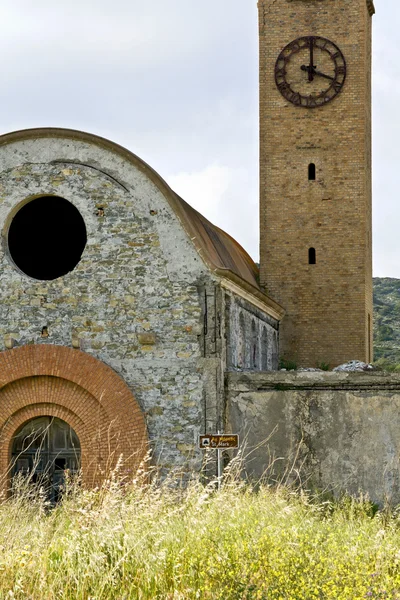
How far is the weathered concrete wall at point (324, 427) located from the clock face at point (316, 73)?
10.7m

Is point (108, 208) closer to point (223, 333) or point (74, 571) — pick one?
point (223, 333)

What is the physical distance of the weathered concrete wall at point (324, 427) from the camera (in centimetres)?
1703

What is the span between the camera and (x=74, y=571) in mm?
8961

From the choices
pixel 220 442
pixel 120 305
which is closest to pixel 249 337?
pixel 120 305

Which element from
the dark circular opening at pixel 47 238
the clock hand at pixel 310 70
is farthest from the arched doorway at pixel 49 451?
the clock hand at pixel 310 70

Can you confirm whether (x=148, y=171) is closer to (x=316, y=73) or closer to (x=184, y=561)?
(x=184, y=561)

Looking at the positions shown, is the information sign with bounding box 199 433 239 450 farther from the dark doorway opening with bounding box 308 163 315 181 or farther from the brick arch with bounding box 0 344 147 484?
the dark doorway opening with bounding box 308 163 315 181

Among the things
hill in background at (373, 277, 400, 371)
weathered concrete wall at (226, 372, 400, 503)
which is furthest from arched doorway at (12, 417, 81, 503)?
hill in background at (373, 277, 400, 371)

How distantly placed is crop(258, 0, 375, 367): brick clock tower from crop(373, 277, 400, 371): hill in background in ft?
59.0

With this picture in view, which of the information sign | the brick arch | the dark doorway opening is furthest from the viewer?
the dark doorway opening

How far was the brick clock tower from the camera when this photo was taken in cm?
2559

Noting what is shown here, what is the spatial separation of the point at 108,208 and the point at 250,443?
15.5ft

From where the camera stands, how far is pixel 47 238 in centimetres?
2141

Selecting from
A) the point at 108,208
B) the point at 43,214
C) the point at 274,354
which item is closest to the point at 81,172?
the point at 108,208
